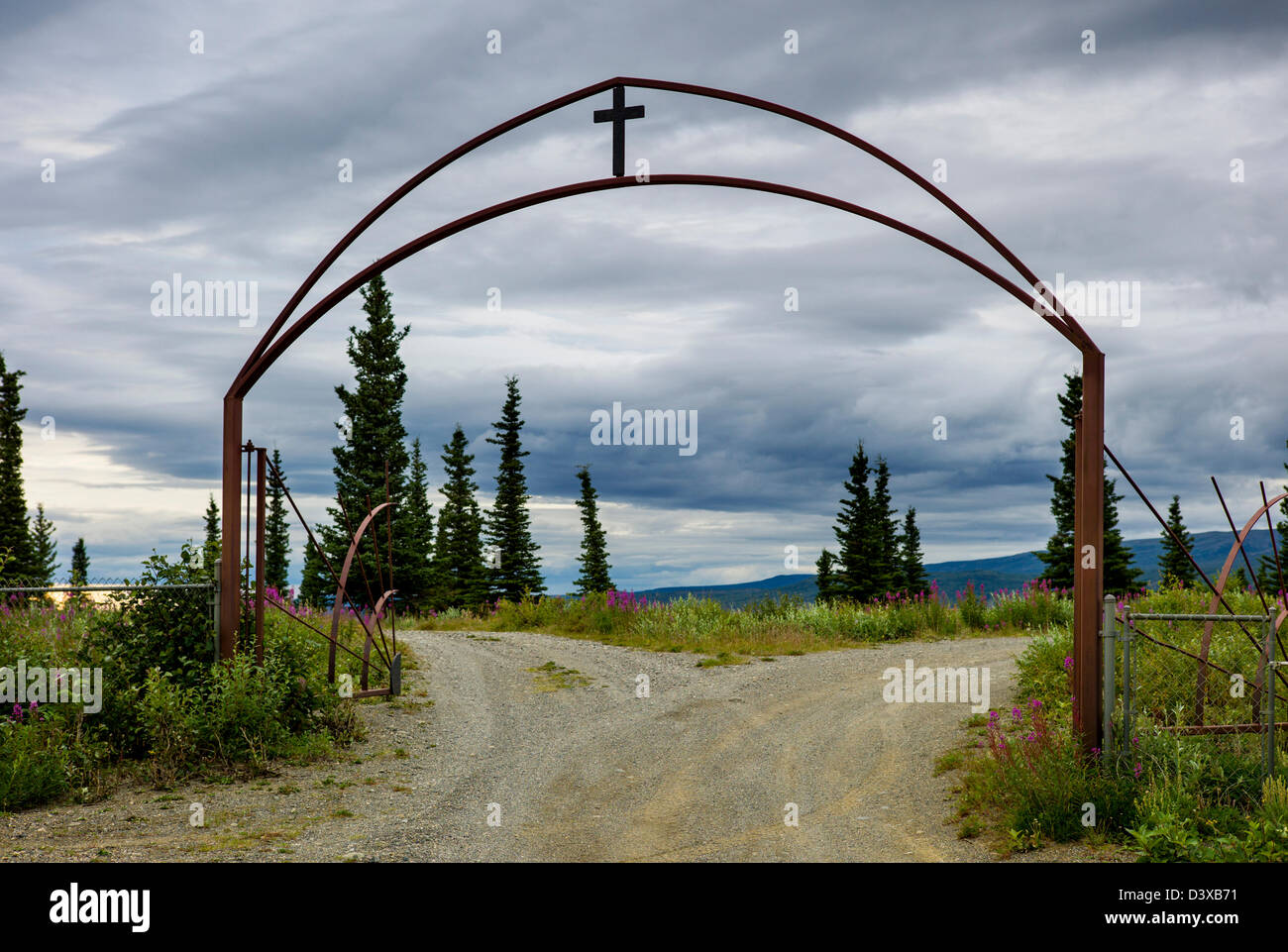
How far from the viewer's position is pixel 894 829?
8.52 meters

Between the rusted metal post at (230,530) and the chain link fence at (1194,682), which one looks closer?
the chain link fence at (1194,682)

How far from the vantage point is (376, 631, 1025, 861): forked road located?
8.16 m

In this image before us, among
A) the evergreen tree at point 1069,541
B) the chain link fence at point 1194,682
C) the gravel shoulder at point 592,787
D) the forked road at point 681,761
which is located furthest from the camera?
the evergreen tree at point 1069,541

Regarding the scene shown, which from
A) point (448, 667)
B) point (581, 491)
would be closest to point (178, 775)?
point (448, 667)

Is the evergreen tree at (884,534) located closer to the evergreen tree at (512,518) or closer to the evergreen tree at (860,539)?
the evergreen tree at (860,539)

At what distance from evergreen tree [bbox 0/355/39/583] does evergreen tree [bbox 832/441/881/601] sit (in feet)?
119

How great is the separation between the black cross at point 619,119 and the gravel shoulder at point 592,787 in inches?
265

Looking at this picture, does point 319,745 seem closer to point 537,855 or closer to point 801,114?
point 537,855

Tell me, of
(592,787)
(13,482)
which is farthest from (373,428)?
(592,787)

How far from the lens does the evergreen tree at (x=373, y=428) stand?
1426 inches

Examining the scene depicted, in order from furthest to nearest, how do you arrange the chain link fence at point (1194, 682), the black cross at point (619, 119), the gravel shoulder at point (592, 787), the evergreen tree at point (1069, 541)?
the evergreen tree at point (1069, 541) < the black cross at point (619, 119) < the chain link fence at point (1194, 682) < the gravel shoulder at point (592, 787)

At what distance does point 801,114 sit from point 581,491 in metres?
32.9

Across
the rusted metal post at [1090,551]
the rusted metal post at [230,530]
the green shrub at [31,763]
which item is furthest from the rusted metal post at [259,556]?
the rusted metal post at [1090,551]

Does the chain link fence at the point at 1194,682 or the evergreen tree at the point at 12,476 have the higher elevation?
the evergreen tree at the point at 12,476
